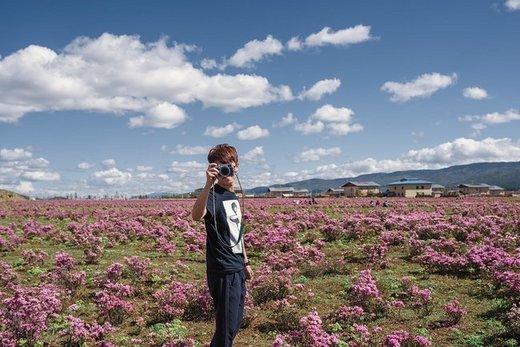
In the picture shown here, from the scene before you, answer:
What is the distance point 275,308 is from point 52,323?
448 centimetres

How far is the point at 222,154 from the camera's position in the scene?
512 cm

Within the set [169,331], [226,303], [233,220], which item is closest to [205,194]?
[233,220]

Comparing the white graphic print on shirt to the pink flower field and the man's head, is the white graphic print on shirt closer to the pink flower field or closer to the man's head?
the man's head

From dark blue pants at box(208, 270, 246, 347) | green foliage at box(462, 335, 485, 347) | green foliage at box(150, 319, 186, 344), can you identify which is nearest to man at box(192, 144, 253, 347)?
dark blue pants at box(208, 270, 246, 347)

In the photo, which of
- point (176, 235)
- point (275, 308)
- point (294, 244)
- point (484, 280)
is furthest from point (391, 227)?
point (275, 308)

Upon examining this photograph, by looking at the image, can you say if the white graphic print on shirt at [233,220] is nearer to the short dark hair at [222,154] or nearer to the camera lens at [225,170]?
the camera lens at [225,170]

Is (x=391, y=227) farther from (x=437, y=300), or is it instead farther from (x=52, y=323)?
(x=52, y=323)

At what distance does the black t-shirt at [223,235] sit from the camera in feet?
16.2

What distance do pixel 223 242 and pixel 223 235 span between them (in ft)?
0.30

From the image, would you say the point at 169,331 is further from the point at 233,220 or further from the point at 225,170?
the point at 225,170

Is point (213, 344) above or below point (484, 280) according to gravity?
above

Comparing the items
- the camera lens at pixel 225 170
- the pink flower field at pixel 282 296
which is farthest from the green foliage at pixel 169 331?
the camera lens at pixel 225 170

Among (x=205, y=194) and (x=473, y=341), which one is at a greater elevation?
(x=205, y=194)

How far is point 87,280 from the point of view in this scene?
11.9 meters
